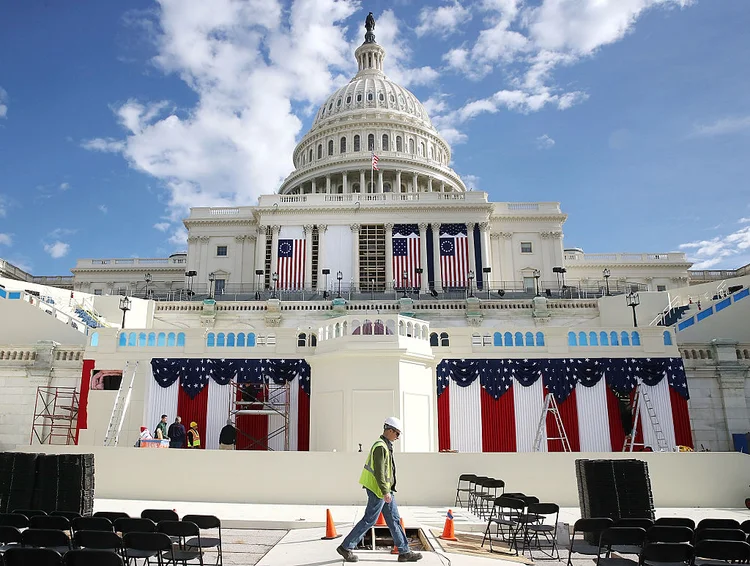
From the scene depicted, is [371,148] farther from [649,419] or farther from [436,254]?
[649,419]

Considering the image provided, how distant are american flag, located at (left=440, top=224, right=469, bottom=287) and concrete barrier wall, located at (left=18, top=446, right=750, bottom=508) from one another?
3968cm

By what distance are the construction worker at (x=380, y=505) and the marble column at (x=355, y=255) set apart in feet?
162

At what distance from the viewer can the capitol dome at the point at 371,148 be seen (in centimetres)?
8225

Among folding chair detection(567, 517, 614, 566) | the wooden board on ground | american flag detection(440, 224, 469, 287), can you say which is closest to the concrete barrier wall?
the wooden board on ground

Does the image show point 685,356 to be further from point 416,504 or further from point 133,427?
point 133,427

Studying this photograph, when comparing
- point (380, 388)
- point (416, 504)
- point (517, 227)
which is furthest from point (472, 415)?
point (517, 227)

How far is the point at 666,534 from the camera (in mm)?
8961

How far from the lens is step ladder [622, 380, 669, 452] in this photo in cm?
2097

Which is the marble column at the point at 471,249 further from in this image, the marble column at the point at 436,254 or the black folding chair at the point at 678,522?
the black folding chair at the point at 678,522

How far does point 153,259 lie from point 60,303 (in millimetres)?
46671

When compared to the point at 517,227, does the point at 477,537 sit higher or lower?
lower

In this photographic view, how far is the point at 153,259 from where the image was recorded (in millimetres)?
82125

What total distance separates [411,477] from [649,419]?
9447mm

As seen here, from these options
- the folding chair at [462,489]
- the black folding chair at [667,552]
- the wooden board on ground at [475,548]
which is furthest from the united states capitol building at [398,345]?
the black folding chair at [667,552]
